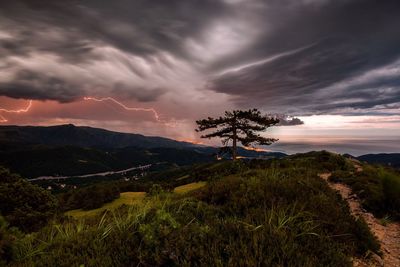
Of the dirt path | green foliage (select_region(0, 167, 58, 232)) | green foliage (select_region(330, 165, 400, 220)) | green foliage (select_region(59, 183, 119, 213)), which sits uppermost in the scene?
green foliage (select_region(330, 165, 400, 220))

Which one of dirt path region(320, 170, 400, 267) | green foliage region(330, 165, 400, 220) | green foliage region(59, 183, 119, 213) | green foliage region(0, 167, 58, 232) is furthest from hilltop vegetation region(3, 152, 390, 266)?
green foliage region(59, 183, 119, 213)

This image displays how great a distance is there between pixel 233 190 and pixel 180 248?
10.5 feet

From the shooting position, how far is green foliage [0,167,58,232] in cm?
1800

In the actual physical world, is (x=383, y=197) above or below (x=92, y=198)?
above

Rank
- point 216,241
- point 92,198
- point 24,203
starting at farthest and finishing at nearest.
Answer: point 92,198, point 24,203, point 216,241

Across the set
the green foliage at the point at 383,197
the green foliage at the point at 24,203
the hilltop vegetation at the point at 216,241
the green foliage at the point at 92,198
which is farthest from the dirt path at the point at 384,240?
the green foliage at the point at 92,198

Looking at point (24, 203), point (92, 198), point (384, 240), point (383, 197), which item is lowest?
point (92, 198)

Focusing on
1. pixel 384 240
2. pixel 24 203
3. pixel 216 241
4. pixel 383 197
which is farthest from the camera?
pixel 24 203

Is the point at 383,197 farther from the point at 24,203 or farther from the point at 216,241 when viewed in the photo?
the point at 24,203

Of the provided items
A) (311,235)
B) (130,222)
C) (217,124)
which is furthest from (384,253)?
(217,124)

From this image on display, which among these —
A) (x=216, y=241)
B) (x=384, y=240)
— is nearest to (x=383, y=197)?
(x=384, y=240)

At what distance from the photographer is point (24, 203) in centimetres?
2069

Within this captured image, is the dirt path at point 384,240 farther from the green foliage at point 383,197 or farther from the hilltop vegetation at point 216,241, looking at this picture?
the green foliage at point 383,197

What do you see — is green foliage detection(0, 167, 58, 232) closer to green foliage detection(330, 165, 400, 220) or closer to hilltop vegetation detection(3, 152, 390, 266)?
hilltop vegetation detection(3, 152, 390, 266)
